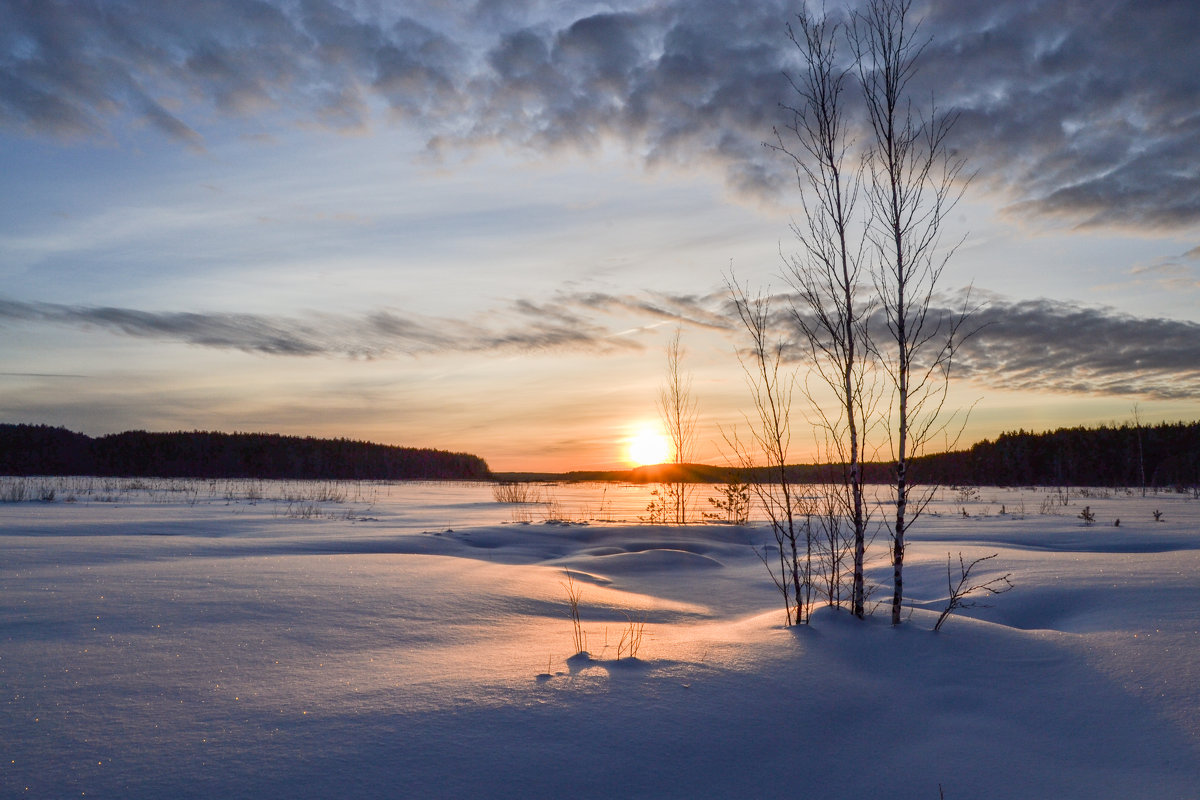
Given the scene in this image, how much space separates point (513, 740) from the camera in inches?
98.1

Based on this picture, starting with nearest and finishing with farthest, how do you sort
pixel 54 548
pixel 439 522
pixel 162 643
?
pixel 162 643 → pixel 54 548 → pixel 439 522

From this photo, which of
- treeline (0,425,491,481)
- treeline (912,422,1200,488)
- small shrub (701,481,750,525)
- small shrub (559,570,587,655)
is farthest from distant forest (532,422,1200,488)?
treeline (0,425,491,481)

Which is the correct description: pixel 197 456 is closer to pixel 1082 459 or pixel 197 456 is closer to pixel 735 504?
pixel 735 504

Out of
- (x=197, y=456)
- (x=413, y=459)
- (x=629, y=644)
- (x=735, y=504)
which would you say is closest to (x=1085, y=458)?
(x=735, y=504)

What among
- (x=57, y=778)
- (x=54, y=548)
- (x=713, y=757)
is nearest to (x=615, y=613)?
(x=713, y=757)

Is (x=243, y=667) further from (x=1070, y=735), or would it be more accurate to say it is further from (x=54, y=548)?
(x=54, y=548)

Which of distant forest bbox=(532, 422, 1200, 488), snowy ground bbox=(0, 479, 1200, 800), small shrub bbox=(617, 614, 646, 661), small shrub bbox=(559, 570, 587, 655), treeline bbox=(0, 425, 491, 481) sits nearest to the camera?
snowy ground bbox=(0, 479, 1200, 800)

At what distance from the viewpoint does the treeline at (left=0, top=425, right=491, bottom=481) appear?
2474 inches

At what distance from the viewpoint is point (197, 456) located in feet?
232

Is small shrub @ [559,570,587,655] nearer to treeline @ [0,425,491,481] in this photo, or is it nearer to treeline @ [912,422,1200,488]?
treeline @ [912,422,1200,488]

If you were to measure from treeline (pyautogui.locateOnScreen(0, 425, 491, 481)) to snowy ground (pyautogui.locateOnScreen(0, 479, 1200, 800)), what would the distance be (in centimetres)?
6576

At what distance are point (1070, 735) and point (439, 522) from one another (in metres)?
13.4

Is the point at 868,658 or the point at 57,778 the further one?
the point at 868,658

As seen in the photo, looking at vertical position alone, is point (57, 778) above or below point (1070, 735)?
above
